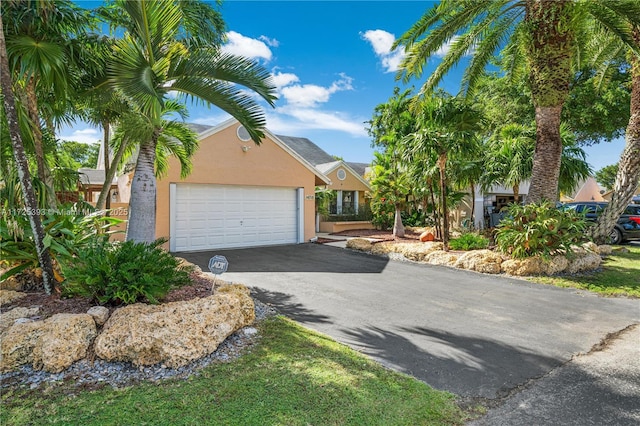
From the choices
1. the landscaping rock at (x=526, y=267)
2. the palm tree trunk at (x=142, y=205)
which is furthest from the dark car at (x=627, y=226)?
the palm tree trunk at (x=142, y=205)

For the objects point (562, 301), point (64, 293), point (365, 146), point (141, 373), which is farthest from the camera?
point (365, 146)

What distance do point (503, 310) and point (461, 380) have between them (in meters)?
3.11

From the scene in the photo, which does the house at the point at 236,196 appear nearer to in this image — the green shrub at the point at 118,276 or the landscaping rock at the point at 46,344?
the green shrub at the point at 118,276

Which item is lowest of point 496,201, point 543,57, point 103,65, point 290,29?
point 496,201

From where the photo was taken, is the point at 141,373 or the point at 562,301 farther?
the point at 562,301

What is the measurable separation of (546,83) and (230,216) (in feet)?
38.2

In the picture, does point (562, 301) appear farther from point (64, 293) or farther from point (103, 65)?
point (103, 65)

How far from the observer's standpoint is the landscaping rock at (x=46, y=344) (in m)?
3.56

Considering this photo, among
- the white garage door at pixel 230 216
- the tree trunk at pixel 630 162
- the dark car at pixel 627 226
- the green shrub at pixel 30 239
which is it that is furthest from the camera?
the dark car at pixel 627 226

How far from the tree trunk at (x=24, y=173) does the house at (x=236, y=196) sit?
7.35 metres

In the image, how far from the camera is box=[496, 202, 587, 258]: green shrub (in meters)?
9.11

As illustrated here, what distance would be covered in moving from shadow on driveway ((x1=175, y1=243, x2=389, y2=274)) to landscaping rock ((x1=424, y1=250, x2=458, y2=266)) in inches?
56.5

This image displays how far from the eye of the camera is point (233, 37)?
9.73 meters

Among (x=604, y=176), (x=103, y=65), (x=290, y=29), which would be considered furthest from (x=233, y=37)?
(x=604, y=176)
